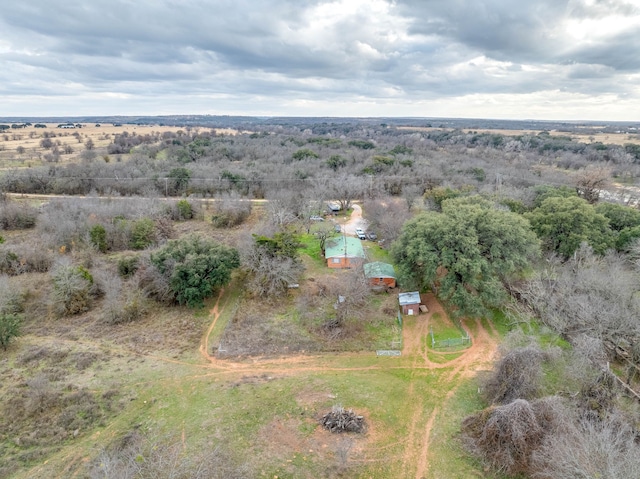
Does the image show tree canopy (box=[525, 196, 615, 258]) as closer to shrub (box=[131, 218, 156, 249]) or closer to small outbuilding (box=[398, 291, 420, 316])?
small outbuilding (box=[398, 291, 420, 316])

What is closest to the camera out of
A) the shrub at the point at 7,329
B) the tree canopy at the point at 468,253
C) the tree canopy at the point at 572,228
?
the shrub at the point at 7,329

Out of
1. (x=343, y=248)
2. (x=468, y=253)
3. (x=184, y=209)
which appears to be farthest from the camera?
(x=184, y=209)

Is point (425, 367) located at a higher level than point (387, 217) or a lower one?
lower

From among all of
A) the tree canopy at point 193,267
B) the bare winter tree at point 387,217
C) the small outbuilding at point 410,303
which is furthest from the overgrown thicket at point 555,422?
the bare winter tree at point 387,217

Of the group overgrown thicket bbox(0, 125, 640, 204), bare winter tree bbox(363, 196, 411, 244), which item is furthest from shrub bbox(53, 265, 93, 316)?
overgrown thicket bbox(0, 125, 640, 204)

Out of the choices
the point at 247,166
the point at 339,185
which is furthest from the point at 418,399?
the point at 247,166

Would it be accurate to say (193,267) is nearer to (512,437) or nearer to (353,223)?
(512,437)

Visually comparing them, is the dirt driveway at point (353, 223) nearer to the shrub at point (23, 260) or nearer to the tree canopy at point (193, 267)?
the tree canopy at point (193, 267)

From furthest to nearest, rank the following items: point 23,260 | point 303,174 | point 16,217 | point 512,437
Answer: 1. point 303,174
2. point 16,217
3. point 23,260
4. point 512,437

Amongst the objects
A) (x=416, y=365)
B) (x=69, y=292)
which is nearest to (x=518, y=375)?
(x=416, y=365)
